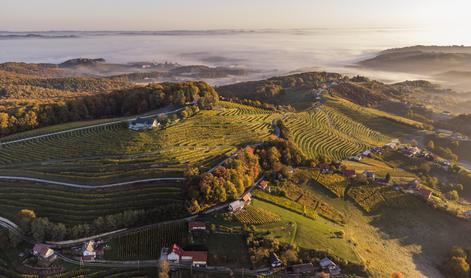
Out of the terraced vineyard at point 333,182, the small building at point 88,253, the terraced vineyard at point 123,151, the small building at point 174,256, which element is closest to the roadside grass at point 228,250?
the small building at point 174,256

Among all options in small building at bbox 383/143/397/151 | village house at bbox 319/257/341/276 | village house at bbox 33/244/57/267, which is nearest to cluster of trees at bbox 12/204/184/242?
village house at bbox 33/244/57/267

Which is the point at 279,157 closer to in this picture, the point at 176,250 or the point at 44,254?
the point at 176,250

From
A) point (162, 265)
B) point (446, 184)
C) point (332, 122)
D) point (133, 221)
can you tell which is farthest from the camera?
point (332, 122)

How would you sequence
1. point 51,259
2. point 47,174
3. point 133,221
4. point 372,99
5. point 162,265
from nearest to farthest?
point 162,265 → point 51,259 → point 133,221 → point 47,174 → point 372,99

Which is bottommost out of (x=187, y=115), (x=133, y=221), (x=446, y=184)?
(x=446, y=184)

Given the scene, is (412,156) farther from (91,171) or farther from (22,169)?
(22,169)

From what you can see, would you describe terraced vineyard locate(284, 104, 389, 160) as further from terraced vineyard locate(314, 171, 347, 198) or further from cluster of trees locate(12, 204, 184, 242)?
cluster of trees locate(12, 204, 184, 242)

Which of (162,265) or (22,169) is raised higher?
(22,169)

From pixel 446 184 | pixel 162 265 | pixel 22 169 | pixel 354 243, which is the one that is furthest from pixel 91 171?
pixel 446 184
